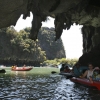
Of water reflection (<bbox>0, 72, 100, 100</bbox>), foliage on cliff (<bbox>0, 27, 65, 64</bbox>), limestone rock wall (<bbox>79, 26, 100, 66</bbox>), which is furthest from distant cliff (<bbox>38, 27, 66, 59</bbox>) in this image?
water reflection (<bbox>0, 72, 100, 100</bbox>)

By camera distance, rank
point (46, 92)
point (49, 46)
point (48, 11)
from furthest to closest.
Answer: point (49, 46) → point (48, 11) → point (46, 92)

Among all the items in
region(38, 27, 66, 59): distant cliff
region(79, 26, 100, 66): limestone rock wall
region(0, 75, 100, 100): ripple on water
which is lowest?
region(0, 75, 100, 100): ripple on water

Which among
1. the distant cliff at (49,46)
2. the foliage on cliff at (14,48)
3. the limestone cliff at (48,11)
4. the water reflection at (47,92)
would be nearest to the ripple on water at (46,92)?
the water reflection at (47,92)

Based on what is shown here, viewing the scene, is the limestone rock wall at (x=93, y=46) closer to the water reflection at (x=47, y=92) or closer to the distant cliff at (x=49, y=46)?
the water reflection at (x=47, y=92)

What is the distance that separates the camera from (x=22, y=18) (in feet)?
61.5

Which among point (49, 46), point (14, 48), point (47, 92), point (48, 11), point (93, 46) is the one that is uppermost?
point (49, 46)

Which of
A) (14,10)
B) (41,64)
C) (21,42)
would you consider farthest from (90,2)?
(41,64)

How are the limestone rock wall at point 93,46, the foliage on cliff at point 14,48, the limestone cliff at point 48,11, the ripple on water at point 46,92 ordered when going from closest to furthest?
1. the ripple on water at point 46,92
2. the limestone cliff at point 48,11
3. the limestone rock wall at point 93,46
4. the foliage on cliff at point 14,48

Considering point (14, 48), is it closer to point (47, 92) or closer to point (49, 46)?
point (49, 46)

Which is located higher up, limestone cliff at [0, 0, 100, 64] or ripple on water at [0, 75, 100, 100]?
limestone cliff at [0, 0, 100, 64]

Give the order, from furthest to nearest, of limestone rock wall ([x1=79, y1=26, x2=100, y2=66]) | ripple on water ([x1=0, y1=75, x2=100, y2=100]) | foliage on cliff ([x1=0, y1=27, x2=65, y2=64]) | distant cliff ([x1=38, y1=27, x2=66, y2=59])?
distant cliff ([x1=38, y1=27, x2=66, y2=59]) < foliage on cliff ([x1=0, y1=27, x2=65, y2=64]) < limestone rock wall ([x1=79, y1=26, x2=100, y2=66]) < ripple on water ([x1=0, y1=75, x2=100, y2=100])

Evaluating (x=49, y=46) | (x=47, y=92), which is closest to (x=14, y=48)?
(x=49, y=46)

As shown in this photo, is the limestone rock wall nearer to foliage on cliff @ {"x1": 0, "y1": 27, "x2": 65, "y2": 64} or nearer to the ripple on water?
the ripple on water

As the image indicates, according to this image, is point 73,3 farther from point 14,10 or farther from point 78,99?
point 78,99
